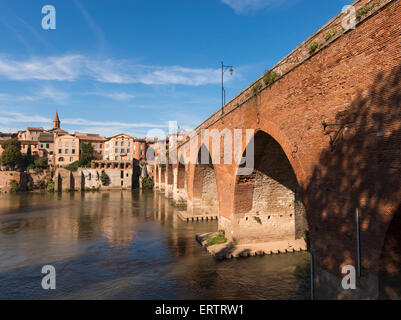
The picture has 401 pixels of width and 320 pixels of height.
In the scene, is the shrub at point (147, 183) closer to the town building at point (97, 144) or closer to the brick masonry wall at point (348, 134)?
the town building at point (97, 144)

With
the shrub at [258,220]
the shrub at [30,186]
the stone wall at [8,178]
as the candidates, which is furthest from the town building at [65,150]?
Result: the shrub at [258,220]

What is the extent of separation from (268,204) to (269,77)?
6.34 m

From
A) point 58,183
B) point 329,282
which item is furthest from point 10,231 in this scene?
point 58,183

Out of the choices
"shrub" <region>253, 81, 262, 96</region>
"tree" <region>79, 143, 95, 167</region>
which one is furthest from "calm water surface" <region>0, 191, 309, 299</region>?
"tree" <region>79, 143, 95, 167</region>

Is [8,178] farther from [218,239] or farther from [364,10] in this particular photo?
[364,10]

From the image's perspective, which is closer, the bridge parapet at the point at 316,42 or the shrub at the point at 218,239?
the bridge parapet at the point at 316,42

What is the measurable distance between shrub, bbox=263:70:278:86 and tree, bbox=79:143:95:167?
2018 inches

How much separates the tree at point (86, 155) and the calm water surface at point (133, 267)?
36516 millimetres

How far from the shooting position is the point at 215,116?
1577 cm

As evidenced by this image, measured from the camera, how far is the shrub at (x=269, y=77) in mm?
9074

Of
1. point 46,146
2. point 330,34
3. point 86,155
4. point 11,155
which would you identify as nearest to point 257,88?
point 330,34

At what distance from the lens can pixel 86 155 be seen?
55.9m

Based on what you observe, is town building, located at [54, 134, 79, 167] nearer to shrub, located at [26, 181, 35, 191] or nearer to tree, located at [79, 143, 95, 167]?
tree, located at [79, 143, 95, 167]
